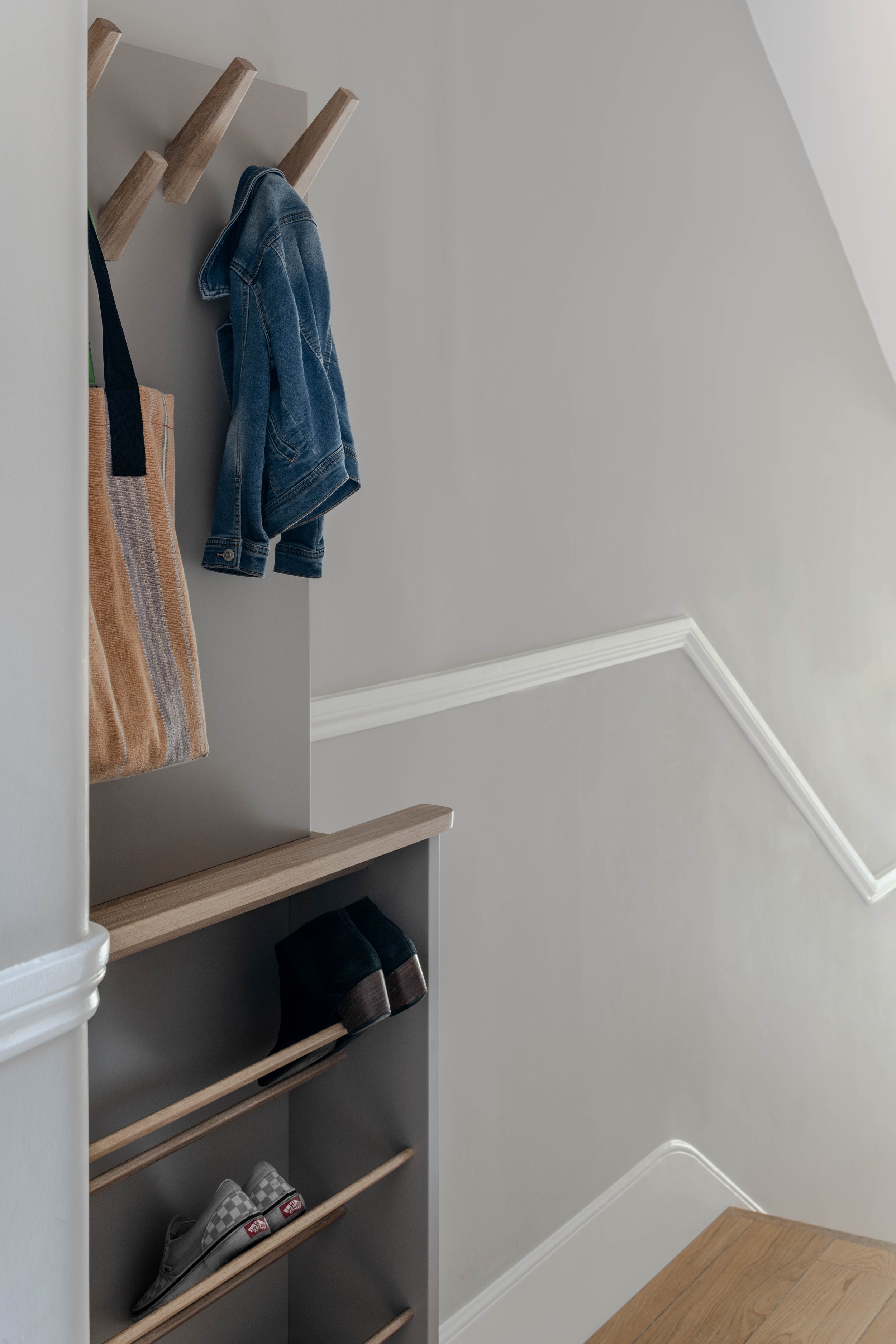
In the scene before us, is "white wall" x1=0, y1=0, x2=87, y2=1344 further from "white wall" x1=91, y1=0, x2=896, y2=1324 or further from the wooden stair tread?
the wooden stair tread

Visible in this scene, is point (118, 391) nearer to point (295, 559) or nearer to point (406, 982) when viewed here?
point (295, 559)

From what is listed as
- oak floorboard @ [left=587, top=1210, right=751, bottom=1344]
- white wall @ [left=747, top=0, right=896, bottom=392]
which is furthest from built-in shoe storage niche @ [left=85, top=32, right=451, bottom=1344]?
white wall @ [left=747, top=0, right=896, bottom=392]

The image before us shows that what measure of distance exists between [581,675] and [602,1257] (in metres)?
1.16

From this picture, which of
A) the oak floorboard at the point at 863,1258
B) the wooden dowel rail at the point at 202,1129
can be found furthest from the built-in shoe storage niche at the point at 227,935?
the oak floorboard at the point at 863,1258

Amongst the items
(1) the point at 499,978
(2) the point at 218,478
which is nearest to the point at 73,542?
(2) the point at 218,478

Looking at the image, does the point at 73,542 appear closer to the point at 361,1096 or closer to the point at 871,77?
the point at 361,1096

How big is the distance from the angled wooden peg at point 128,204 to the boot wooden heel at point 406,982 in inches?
34.0

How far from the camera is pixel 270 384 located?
3.81 feet

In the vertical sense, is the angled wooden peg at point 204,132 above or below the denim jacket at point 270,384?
above

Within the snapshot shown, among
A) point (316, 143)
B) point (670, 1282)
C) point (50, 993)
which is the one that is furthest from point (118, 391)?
point (670, 1282)

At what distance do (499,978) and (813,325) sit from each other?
2.12 metres

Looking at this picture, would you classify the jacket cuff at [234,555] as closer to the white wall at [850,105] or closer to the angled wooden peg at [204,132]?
the angled wooden peg at [204,132]

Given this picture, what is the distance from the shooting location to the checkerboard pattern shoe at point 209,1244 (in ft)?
3.64

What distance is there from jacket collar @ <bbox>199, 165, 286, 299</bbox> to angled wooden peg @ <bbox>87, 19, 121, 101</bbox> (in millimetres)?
196
